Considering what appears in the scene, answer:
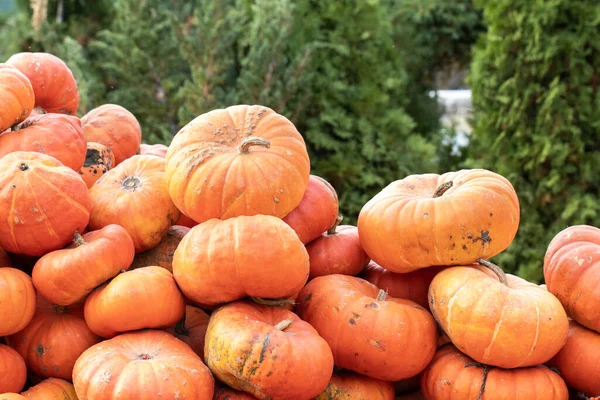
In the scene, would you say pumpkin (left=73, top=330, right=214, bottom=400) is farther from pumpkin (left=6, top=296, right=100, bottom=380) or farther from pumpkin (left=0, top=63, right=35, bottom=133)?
pumpkin (left=0, top=63, right=35, bottom=133)

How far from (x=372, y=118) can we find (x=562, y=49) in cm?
177

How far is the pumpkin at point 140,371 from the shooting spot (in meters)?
1.76

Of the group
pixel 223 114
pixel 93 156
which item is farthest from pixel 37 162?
pixel 223 114

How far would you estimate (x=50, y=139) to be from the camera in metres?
2.28

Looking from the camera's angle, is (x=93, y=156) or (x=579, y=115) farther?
(x=579, y=115)

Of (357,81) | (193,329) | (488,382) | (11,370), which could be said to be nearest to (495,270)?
(488,382)

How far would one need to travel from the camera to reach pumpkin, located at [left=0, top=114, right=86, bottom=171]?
225cm

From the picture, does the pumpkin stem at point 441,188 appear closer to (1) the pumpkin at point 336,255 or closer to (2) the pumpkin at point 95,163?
(1) the pumpkin at point 336,255

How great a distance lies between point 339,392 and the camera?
2.10 meters

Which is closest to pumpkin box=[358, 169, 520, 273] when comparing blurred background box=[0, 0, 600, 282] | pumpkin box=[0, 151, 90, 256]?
pumpkin box=[0, 151, 90, 256]

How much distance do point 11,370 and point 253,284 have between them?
29.8 inches

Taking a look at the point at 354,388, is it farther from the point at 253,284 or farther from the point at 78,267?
the point at 78,267

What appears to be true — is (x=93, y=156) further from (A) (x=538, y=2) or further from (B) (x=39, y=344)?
(A) (x=538, y=2)

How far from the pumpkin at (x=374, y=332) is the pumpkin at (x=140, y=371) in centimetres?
44
